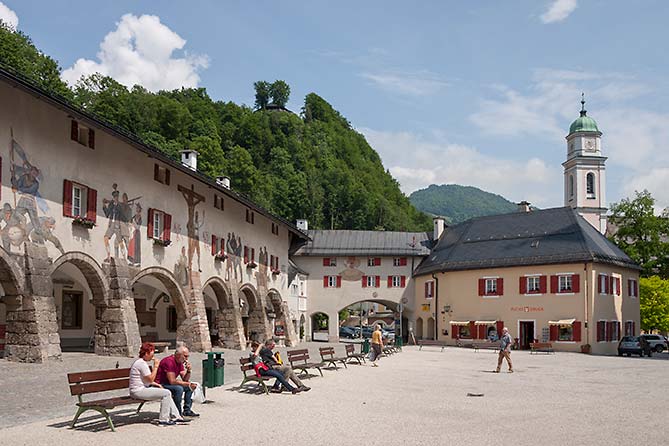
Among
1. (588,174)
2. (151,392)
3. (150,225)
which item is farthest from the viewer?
(588,174)

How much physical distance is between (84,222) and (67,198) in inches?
37.9

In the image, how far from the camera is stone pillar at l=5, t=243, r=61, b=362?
744 inches

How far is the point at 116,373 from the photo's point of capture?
11.5 meters

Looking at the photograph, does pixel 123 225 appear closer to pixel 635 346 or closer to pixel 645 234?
pixel 635 346

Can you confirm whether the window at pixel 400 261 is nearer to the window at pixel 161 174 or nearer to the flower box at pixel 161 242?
the window at pixel 161 174

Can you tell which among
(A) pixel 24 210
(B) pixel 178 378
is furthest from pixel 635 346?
(B) pixel 178 378

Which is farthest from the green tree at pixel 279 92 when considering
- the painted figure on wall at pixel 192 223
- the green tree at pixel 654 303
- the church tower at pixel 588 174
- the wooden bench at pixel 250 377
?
the wooden bench at pixel 250 377

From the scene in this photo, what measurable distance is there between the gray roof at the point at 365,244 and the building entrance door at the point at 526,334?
40.8ft

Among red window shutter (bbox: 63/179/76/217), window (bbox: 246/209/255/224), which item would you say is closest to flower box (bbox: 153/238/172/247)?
red window shutter (bbox: 63/179/76/217)

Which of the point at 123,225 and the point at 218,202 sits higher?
the point at 218,202

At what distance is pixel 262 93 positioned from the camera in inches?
5399

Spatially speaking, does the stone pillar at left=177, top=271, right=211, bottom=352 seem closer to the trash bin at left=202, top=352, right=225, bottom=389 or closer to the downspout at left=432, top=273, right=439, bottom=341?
the trash bin at left=202, top=352, right=225, bottom=389

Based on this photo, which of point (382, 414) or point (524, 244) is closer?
point (382, 414)

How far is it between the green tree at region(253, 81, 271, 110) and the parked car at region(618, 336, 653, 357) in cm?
10295
